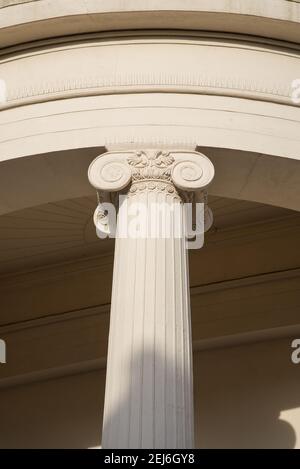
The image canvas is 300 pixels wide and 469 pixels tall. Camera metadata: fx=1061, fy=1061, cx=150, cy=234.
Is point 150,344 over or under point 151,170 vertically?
under

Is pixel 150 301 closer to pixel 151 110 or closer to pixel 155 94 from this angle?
pixel 151 110

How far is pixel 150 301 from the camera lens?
60.6 feet

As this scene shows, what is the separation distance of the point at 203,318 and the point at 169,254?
986 centimetres

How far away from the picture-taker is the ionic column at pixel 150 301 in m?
17.3

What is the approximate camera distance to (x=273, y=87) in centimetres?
2191

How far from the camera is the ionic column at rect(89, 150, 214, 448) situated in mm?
17266

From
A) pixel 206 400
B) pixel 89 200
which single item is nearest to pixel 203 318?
pixel 206 400
